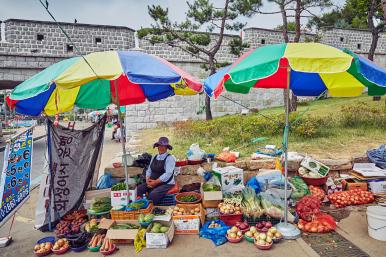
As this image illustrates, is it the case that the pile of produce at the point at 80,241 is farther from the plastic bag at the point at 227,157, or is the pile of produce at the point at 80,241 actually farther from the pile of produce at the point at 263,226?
the plastic bag at the point at 227,157

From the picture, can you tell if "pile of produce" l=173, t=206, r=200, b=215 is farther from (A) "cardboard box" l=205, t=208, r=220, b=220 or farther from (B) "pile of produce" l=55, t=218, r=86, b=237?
(B) "pile of produce" l=55, t=218, r=86, b=237

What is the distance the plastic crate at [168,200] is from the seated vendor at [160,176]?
0.28ft

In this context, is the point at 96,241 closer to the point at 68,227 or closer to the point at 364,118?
the point at 68,227

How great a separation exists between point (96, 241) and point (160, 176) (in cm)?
153

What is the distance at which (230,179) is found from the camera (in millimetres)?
5465

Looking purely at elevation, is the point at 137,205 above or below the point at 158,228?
above

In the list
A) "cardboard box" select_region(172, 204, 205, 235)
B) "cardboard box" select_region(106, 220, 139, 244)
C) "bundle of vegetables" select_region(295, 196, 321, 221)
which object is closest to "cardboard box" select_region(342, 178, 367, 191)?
"bundle of vegetables" select_region(295, 196, 321, 221)

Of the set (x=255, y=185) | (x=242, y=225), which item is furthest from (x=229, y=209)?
(x=255, y=185)

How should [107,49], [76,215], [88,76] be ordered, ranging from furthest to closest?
[107,49] < [76,215] < [88,76]

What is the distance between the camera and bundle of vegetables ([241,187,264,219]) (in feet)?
15.6

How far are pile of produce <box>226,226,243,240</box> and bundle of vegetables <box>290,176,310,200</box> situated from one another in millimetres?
A: 1662

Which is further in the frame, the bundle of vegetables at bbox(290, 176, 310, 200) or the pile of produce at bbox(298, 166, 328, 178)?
the pile of produce at bbox(298, 166, 328, 178)

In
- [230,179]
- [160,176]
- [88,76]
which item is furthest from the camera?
[230,179]

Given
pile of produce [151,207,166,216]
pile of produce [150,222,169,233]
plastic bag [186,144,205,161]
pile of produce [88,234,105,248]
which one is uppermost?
plastic bag [186,144,205,161]
